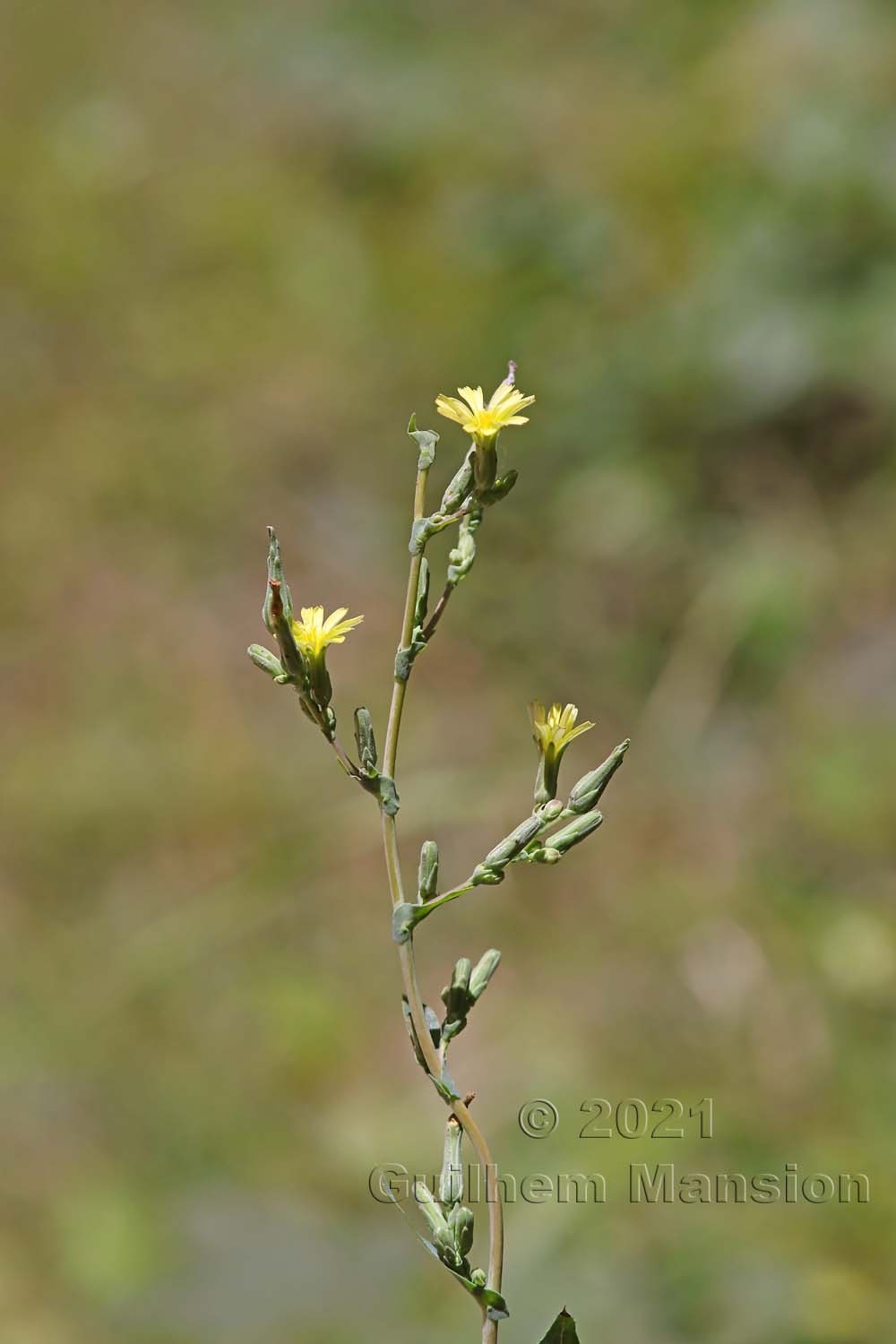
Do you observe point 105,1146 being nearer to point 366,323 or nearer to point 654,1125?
point 654,1125

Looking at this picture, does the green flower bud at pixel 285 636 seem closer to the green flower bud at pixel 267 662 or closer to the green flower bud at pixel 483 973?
the green flower bud at pixel 267 662

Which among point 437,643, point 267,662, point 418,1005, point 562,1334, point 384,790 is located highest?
point 437,643

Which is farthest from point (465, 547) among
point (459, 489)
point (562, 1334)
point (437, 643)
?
point (437, 643)

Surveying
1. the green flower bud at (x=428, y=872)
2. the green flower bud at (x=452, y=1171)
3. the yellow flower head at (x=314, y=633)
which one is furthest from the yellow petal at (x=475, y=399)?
the green flower bud at (x=452, y=1171)

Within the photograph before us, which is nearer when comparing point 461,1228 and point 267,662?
point 461,1228

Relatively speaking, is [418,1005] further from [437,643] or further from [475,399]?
[437,643]

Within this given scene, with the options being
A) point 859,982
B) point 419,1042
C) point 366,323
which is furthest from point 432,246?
point 419,1042
